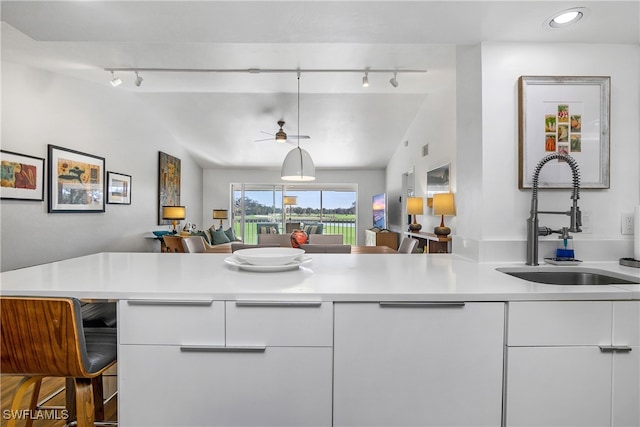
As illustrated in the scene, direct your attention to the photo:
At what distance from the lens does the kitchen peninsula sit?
1.01m

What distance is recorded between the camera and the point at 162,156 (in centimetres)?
572

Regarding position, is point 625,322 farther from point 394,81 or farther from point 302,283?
point 394,81

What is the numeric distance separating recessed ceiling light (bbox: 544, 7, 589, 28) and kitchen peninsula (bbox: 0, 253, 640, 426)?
1.20 metres

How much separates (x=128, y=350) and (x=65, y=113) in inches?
147

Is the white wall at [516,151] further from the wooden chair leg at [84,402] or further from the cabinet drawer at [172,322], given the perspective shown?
the wooden chair leg at [84,402]

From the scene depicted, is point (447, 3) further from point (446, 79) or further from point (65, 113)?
point (65, 113)

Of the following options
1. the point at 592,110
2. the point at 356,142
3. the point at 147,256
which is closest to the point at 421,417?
the point at 147,256

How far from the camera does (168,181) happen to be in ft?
19.7

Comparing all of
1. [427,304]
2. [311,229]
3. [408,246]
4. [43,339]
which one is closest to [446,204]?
[408,246]

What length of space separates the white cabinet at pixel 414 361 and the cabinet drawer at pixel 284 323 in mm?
58

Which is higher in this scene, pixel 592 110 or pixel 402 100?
pixel 402 100

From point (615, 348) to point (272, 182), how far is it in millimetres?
7768

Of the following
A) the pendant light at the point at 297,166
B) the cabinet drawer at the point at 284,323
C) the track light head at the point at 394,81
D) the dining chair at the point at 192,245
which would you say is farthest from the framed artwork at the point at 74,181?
the track light head at the point at 394,81

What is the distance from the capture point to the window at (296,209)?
333 inches
